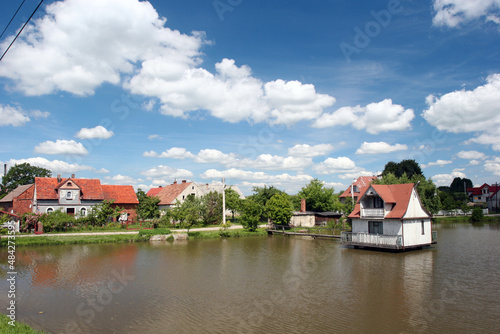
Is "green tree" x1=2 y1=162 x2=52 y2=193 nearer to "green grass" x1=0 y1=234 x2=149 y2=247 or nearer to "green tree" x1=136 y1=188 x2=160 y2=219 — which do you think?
"green tree" x1=136 y1=188 x2=160 y2=219

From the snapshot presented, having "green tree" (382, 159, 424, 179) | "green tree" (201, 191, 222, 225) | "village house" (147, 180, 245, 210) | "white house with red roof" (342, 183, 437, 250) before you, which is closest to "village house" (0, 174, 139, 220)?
"village house" (147, 180, 245, 210)

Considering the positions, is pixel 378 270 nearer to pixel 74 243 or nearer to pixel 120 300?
pixel 120 300

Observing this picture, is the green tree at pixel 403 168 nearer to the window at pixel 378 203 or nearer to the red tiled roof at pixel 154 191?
the window at pixel 378 203

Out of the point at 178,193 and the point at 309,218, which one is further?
the point at 178,193

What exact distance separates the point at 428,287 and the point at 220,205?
128 feet

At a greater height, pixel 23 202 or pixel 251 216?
pixel 23 202

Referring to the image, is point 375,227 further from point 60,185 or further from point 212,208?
point 60,185

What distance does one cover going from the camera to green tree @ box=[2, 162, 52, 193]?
70.8 m

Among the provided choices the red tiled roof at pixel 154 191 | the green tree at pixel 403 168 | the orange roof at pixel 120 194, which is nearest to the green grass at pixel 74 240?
the orange roof at pixel 120 194

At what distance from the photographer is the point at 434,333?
11.7 m

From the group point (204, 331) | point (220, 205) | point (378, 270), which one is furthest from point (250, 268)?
point (220, 205)

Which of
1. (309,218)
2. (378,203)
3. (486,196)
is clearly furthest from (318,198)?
(486,196)

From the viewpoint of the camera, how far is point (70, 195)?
4953 cm

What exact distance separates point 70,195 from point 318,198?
38.6m
